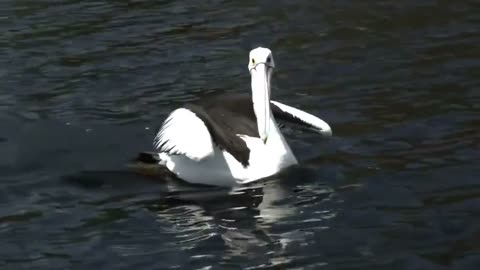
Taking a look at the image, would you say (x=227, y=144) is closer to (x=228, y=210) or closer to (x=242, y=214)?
(x=228, y=210)

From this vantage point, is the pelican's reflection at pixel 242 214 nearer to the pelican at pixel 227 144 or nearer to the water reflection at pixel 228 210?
the water reflection at pixel 228 210

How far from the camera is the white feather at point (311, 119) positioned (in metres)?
9.39

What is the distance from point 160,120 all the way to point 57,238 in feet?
8.33

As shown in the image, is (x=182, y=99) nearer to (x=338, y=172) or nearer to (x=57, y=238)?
(x=338, y=172)

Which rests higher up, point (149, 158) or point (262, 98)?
point (262, 98)

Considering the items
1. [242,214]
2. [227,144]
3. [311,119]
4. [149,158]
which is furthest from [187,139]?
[311,119]

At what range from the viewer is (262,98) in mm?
9039

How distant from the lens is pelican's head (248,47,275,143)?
9016 millimetres

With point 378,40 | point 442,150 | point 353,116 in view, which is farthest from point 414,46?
point 442,150

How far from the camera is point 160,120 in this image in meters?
10.3

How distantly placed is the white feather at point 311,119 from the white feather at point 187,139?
0.96 metres

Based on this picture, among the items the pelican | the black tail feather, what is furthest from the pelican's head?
the black tail feather

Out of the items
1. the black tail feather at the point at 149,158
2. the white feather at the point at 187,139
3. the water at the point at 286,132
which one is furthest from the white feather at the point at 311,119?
the black tail feather at the point at 149,158

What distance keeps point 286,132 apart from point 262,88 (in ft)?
3.99
